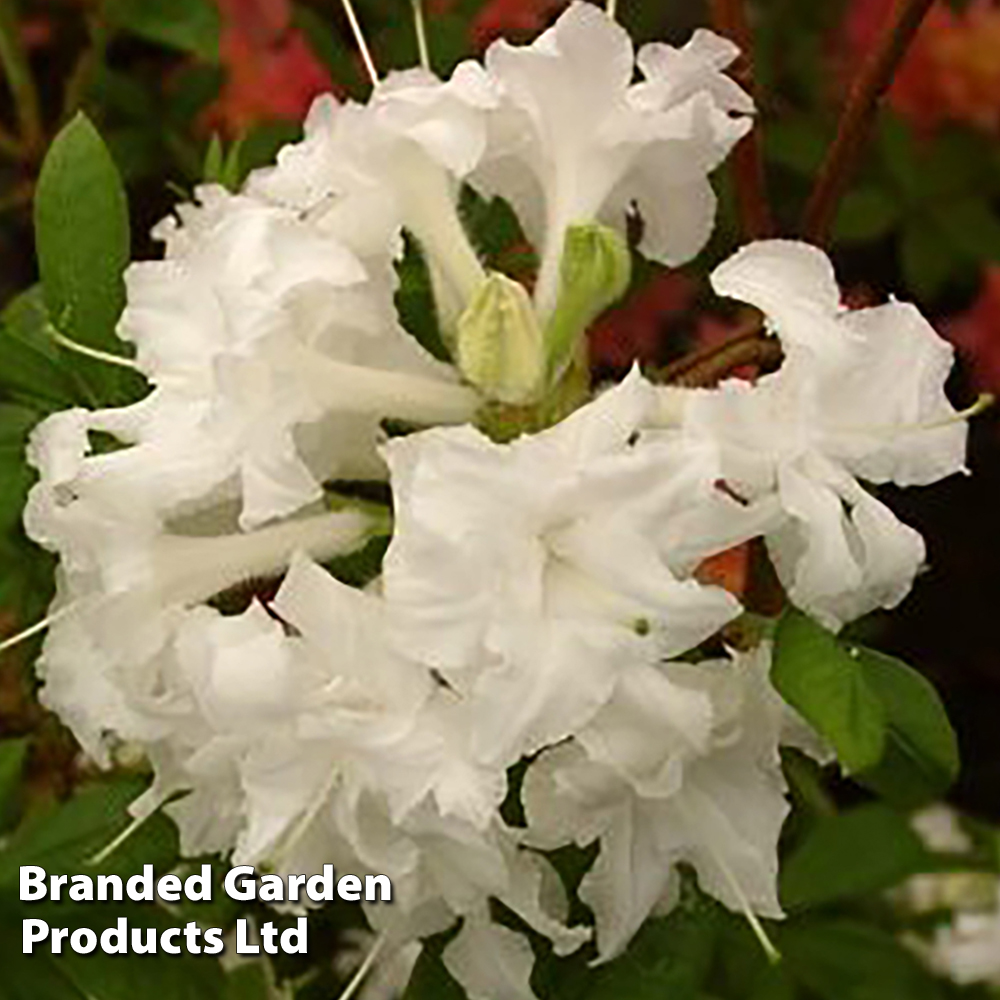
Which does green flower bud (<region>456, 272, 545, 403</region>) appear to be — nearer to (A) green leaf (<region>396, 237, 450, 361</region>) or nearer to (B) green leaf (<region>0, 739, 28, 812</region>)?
(A) green leaf (<region>396, 237, 450, 361</region>)

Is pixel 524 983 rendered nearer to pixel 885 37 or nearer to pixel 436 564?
pixel 436 564

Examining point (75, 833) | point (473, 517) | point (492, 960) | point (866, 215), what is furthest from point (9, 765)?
point (866, 215)

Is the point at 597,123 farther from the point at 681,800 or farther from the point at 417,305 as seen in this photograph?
the point at 681,800

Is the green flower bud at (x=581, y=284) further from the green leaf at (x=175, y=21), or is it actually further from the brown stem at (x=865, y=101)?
the green leaf at (x=175, y=21)

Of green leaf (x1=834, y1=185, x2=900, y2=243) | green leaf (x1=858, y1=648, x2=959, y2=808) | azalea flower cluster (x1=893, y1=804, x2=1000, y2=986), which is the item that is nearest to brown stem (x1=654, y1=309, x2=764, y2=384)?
green leaf (x1=858, y1=648, x2=959, y2=808)

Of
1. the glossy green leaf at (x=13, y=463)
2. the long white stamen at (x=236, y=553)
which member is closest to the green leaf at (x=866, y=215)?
the glossy green leaf at (x=13, y=463)

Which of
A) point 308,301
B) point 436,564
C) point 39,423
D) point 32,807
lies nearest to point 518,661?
point 436,564
